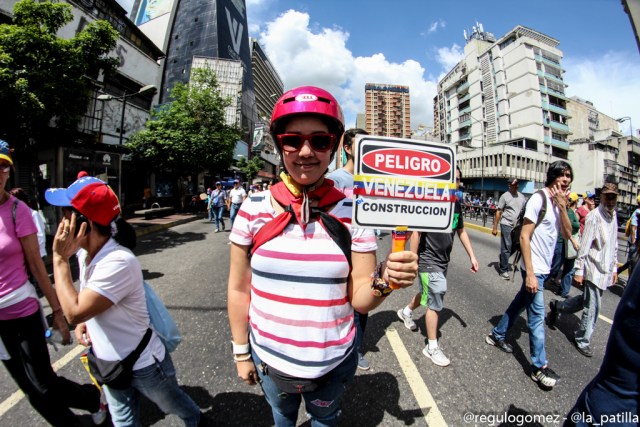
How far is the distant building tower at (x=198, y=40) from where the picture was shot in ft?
162

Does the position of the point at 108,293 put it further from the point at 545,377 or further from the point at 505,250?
the point at 505,250

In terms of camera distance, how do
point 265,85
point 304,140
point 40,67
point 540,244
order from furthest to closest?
point 265,85
point 40,67
point 540,244
point 304,140

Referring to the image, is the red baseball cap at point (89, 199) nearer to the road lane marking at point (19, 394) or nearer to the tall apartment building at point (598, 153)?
the road lane marking at point (19, 394)

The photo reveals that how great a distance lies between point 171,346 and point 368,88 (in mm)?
120248

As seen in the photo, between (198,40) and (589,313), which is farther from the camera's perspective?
(198,40)

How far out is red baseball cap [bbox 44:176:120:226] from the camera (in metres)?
1.53

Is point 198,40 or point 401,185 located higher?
point 198,40

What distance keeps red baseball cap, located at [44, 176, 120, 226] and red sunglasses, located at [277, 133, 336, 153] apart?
3.42ft

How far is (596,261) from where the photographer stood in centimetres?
332

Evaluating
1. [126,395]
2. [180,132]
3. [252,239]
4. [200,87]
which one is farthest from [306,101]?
[200,87]

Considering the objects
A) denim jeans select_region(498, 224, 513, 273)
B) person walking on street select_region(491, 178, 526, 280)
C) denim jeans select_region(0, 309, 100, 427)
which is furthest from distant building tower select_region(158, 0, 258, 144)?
denim jeans select_region(0, 309, 100, 427)

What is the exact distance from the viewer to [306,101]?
1.28 m

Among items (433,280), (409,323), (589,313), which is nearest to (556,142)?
(589,313)

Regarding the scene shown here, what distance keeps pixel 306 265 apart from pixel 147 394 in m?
1.40
